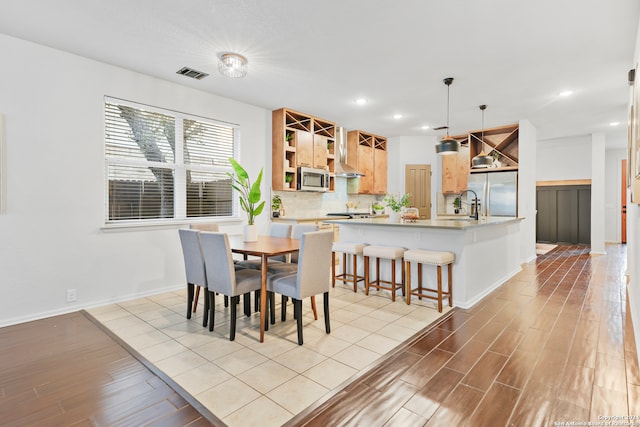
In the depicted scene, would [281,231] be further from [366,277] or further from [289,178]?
[289,178]

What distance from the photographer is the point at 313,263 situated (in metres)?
2.80

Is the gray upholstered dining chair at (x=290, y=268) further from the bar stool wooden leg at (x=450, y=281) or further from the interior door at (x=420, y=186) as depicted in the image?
the interior door at (x=420, y=186)

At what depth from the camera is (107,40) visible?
3.21 meters

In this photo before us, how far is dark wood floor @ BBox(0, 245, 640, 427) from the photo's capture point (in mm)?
1832

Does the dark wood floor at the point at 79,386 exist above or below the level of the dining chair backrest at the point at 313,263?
below

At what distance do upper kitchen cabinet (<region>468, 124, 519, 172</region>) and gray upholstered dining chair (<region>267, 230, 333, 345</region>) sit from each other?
5.40m

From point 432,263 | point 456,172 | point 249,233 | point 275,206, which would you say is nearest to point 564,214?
point 456,172

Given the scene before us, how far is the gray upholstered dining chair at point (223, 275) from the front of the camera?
9.00 feet

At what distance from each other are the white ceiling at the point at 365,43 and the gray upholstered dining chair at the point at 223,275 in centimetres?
186

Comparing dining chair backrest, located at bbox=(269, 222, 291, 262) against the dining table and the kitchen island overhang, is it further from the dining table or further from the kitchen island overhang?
the kitchen island overhang

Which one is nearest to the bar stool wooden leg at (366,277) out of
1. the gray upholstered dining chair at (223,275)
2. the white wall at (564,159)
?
the gray upholstered dining chair at (223,275)

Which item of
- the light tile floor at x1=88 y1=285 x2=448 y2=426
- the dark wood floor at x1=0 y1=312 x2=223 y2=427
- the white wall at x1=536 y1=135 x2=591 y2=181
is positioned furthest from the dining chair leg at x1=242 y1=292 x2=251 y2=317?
the white wall at x1=536 y1=135 x2=591 y2=181

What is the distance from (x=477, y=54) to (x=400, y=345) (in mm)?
2984

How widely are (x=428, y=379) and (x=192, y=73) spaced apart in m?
3.95
